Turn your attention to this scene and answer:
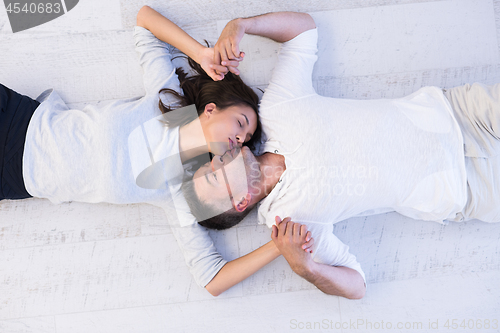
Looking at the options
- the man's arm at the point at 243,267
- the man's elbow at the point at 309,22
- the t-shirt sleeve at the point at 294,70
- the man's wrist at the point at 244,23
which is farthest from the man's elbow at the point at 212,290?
the man's elbow at the point at 309,22

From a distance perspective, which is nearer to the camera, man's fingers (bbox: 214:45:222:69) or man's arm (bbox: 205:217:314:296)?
man's fingers (bbox: 214:45:222:69)

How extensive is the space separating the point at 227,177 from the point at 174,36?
0.56 metres

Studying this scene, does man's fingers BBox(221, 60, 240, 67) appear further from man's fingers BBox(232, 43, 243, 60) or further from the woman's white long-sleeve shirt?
the woman's white long-sleeve shirt

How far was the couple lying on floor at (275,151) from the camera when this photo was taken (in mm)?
Result: 1103

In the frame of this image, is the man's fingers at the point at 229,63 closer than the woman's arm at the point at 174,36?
Yes

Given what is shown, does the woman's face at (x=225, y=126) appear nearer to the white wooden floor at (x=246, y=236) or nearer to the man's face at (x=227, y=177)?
the man's face at (x=227, y=177)

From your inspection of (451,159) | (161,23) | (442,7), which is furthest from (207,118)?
(442,7)

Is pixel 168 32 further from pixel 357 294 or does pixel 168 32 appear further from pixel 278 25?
pixel 357 294

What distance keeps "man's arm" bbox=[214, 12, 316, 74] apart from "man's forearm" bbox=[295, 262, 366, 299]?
0.74 meters

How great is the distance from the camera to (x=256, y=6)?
131 cm

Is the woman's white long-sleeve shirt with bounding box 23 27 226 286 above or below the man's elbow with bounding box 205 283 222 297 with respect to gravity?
above

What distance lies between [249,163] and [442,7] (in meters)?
1.05

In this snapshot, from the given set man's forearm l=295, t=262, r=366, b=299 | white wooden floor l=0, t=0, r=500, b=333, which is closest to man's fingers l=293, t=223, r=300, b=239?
man's forearm l=295, t=262, r=366, b=299

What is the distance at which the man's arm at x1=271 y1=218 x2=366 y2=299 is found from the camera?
1.10 m
